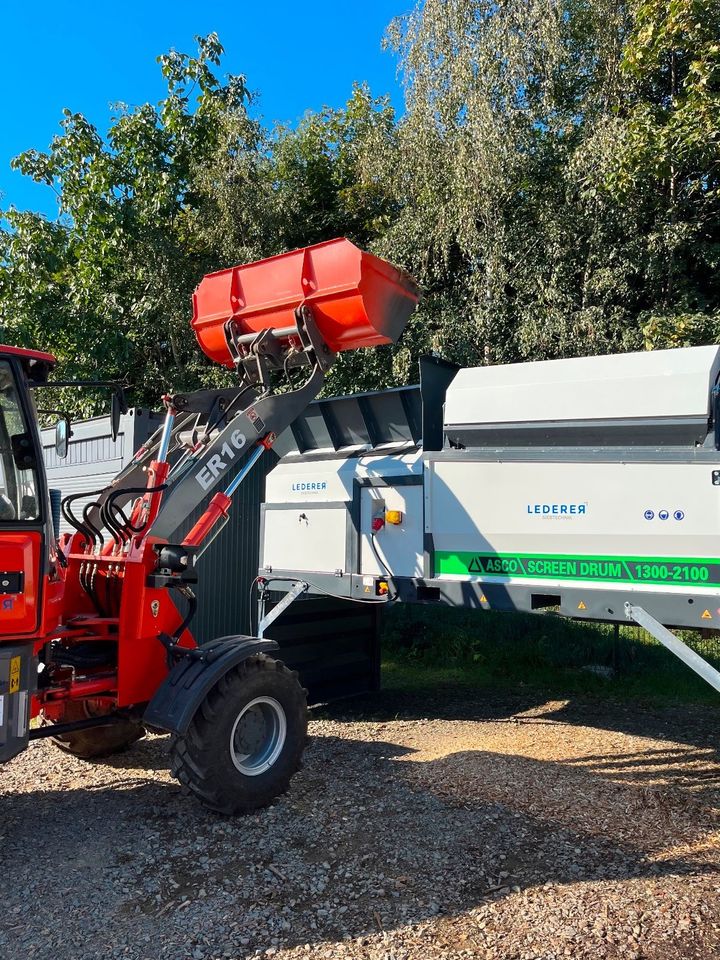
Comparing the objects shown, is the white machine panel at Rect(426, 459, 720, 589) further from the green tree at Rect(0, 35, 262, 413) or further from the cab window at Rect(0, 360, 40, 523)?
the green tree at Rect(0, 35, 262, 413)

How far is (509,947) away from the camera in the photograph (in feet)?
10.8

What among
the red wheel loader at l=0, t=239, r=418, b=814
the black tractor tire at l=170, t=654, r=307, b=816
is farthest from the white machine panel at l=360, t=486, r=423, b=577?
the black tractor tire at l=170, t=654, r=307, b=816

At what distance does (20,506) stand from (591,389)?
355cm

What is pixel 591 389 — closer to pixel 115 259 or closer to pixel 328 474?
pixel 328 474

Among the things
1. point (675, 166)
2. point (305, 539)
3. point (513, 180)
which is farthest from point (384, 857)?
point (513, 180)

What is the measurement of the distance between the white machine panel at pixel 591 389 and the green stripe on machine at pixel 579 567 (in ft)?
3.00

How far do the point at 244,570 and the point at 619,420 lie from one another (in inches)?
196

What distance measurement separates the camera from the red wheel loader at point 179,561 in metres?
4.17

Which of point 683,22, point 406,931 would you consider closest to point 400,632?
point 406,931

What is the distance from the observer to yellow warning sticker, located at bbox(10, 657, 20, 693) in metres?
4.04

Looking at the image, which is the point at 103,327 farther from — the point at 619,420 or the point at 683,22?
the point at 619,420

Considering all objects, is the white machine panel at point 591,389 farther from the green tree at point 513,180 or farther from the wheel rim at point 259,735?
the green tree at point 513,180

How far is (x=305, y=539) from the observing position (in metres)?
6.81

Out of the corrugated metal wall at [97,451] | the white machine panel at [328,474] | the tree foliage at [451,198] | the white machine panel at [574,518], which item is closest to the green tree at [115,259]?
the tree foliage at [451,198]
